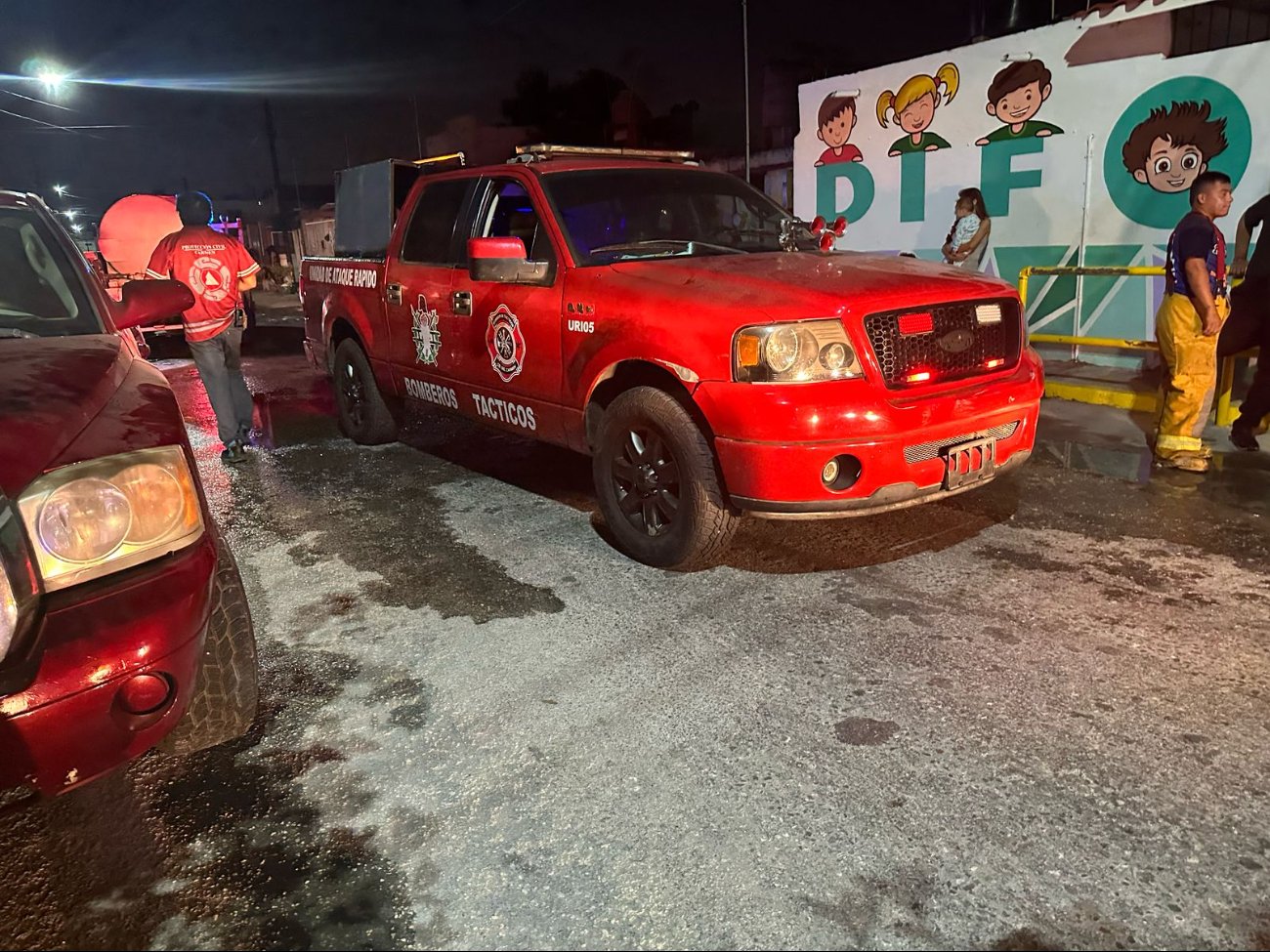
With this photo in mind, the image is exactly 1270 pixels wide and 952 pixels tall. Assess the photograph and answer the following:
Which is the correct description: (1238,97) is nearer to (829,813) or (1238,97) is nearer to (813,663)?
(813,663)

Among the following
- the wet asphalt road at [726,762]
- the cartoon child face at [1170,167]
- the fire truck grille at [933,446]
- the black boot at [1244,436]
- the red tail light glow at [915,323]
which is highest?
the cartoon child face at [1170,167]

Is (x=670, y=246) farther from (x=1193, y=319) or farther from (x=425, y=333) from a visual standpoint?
(x=1193, y=319)

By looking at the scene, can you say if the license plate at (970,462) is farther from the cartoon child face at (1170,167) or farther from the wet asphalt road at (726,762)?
the cartoon child face at (1170,167)

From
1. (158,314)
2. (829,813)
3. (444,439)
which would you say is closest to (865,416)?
(829,813)

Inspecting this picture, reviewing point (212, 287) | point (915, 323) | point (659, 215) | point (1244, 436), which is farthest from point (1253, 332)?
point (212, 287)

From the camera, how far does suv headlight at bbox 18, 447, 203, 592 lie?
1949 millimetres

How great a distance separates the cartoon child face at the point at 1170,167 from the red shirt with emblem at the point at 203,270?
312 inches

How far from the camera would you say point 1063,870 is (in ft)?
6.97

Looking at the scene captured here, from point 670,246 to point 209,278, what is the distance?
3622mm

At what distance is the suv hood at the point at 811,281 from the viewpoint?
11.5ft

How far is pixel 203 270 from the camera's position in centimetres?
618

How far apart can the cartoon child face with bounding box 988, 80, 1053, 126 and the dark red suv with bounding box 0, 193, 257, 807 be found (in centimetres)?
899

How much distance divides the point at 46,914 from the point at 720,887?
160 centimetres

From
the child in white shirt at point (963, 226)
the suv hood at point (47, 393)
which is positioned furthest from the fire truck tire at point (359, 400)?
the child in white shirt at point (963, 226)
